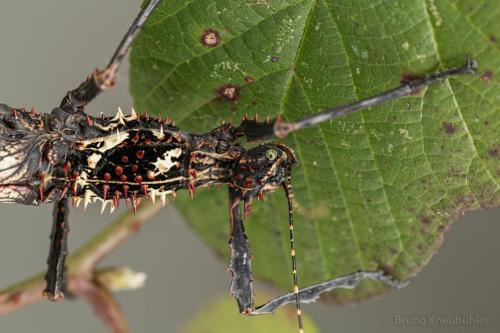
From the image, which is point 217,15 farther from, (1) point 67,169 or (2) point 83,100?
(1) point 67,169

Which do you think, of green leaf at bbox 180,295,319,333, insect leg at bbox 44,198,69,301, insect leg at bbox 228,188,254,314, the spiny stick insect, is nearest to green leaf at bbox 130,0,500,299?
the spiny stick insect

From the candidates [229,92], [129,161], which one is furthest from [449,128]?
[129,161]

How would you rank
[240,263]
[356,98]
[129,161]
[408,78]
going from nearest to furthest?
[408,78] < [356,98] < [129,161] < [240,263]

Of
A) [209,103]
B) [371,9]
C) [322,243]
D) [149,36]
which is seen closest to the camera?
[371,9]

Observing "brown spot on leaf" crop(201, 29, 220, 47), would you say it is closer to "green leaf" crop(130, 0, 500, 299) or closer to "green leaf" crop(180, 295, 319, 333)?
"green leaf" crop(130, 0, 500, 299)

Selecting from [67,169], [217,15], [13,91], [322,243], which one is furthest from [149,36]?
[13,91]

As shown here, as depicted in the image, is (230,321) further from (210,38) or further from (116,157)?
(210,38)
